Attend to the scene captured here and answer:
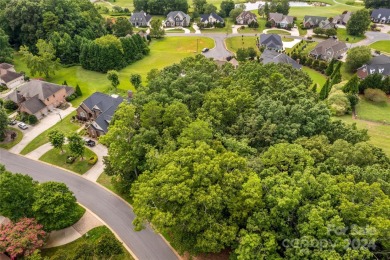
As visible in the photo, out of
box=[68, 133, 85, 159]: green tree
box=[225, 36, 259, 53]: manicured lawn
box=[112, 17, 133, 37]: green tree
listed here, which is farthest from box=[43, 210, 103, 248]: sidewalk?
box=[112, 17, 133, 37]: green tree

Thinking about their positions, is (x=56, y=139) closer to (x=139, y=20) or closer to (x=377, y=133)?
(x=377, y=133)

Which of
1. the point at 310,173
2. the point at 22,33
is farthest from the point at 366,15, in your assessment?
the point at 22,33

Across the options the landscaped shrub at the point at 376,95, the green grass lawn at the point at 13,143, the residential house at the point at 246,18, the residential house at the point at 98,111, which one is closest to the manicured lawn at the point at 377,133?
the landscaped shrub at the point at 376,95

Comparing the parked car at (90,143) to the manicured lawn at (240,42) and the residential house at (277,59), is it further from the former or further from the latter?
the manicured lawn at (240,42)

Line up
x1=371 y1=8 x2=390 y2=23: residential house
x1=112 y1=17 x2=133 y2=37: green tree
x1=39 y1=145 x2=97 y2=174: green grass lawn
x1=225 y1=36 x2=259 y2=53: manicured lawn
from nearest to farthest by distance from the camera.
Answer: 1. x1=39 y1=145 x2=97 y2=174: green grass lawn
2. x1=225 y1=36 x2=259 y2=53: manicured lawn
3. x1=112 y1=17 x2=133 y2=37: green tree
4. x1=371 y1=8 x2=390 y2=23: residential house

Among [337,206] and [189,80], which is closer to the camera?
[337,206]

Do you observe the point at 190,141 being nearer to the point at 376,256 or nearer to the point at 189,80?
the point at 189,80

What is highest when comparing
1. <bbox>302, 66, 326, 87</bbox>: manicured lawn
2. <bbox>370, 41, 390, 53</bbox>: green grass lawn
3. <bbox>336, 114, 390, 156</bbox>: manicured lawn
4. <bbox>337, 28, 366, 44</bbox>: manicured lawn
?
<bbox>337, 28, 366, 44</bbox>: manicured lawn

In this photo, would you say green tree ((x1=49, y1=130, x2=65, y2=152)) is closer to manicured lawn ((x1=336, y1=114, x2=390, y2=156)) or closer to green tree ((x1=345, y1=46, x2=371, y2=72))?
manicured lawn ((x1=336, y1=114, x2=390, y2=156))
